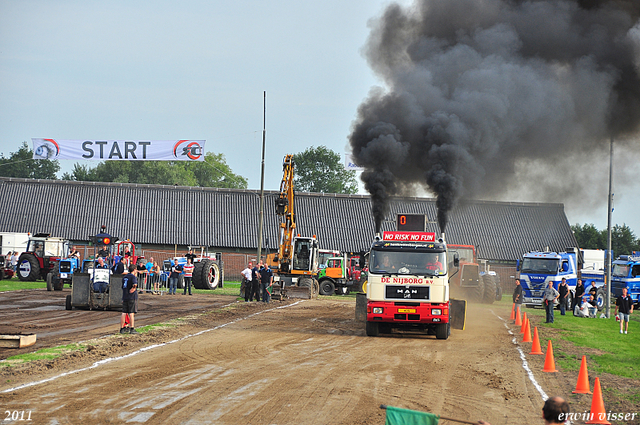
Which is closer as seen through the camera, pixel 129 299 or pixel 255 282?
pixel 129 299

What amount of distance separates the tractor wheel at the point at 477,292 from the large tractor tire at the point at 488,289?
7.0 inches

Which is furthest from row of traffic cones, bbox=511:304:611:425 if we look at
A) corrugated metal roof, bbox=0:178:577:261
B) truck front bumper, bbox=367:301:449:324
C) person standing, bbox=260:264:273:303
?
corrugated metal roof, bbox=0:178:577:261

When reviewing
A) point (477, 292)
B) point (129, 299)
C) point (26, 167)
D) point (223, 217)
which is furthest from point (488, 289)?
point (26, 167)

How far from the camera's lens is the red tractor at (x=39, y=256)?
38.5 m

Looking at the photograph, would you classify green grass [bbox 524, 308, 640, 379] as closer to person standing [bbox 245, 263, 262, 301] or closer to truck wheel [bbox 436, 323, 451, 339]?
truck wheel [bbox 436, 323, 451, 339]

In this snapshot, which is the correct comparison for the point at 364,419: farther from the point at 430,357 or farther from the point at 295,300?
the point at 295,300

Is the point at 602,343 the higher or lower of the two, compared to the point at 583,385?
lower

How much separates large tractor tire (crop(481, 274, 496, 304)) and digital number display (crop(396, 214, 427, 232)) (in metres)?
18.3

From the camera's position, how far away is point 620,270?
39.2 m

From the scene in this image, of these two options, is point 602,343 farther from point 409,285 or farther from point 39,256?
point 39,256

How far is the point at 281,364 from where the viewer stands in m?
12.8

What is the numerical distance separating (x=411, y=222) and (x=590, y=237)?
6663 centimetres

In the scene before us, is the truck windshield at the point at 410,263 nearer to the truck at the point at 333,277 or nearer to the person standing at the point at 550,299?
the person standing at the point at 550,299

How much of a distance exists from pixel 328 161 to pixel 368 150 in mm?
76363
